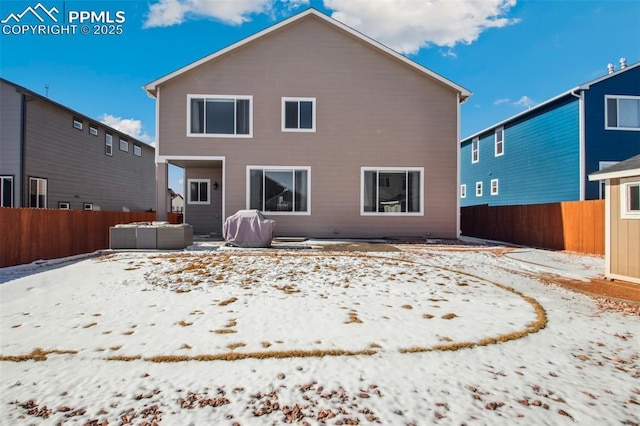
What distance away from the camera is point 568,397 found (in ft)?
8.15

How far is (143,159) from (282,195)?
16863 mm

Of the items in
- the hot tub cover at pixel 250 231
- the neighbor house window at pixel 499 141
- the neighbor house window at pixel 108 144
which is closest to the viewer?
the hot tub cover at pixel 250 231

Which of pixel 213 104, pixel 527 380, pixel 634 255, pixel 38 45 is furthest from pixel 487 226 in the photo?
pixel 38 45

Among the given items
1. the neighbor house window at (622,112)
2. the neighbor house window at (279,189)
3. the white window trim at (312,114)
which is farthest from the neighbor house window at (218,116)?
the neighbor house window at (622,112)

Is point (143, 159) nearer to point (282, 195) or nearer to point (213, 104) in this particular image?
point (213, 104)

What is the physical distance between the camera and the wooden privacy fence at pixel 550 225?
32.6 ft

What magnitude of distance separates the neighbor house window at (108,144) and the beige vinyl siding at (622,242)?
23337mm

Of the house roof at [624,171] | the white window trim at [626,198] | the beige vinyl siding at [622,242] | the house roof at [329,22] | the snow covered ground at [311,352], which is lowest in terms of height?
the snow covered ground at [311,352]

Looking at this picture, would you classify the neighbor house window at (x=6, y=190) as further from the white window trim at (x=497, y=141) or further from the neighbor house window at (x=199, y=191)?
the white window trim at (x=497, y=141)

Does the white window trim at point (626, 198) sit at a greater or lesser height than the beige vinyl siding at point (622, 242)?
greater

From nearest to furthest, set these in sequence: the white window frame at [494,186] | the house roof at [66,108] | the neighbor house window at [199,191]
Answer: the house roof at [66,108] → the neighbor house window at [199,191] → the white window frame at [494,186]

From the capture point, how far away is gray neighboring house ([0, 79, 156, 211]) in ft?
45.4

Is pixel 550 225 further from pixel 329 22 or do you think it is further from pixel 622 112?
pixel 329 22

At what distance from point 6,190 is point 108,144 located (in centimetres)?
718
